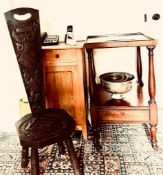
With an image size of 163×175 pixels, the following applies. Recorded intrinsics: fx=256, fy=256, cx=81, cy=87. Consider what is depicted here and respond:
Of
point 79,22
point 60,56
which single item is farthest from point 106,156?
point 79,22

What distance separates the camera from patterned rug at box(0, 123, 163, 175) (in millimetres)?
1864

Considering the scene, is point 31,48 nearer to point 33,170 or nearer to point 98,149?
point 33,170

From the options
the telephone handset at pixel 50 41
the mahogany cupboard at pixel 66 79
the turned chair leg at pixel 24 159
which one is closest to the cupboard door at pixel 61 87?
the mahogany cupboard at pixel 66 79

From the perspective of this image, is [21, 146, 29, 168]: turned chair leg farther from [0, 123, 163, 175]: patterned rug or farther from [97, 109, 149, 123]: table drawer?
[97, 109, 149, 123]: table drawer

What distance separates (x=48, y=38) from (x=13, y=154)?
104cm

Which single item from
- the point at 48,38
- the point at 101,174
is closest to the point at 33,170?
the point at 101,174

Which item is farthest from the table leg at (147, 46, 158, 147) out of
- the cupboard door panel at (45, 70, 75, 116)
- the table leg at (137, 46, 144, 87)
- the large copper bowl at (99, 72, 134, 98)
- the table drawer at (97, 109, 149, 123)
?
the cupboard door panel at (45, 70, 75, 116)

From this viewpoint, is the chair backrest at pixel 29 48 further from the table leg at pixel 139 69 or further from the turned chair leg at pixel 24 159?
the table leg at pixel 139 69

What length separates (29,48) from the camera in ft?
5.75

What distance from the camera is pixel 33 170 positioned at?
64.4 inches

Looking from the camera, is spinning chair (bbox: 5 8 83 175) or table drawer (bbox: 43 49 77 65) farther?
table drawer (bbox: 43 49 77 65)

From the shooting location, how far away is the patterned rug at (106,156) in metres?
1.86

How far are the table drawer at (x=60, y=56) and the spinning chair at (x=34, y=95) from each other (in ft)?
0.96

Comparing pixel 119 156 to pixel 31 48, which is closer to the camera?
pixel 31 48
